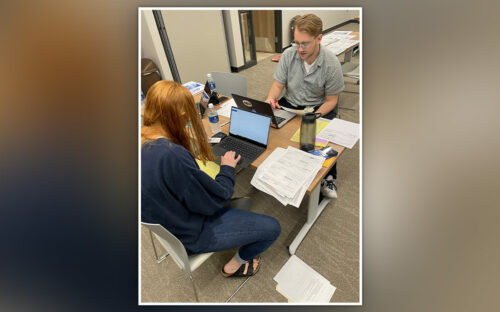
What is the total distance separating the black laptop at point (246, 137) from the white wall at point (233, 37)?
3094 mm

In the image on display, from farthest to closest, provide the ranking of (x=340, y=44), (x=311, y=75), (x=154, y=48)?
(x=154, y=48) < (x=340, y=44) < (x=311, y=75)

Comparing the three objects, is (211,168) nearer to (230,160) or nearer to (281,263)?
(230,160)

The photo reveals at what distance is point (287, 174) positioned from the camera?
1.19m

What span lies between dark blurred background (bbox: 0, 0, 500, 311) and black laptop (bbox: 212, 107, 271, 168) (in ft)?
2.37

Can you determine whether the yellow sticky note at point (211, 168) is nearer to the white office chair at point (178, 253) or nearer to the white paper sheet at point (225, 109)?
the white office chair at point (178, 253)

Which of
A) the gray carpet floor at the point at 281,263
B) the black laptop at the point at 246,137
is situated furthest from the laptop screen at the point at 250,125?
the gray carpet floor at the point at 281,263

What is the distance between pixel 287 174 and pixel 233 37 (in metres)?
3.69

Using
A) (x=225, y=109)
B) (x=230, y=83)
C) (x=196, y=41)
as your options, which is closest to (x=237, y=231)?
(x=225, y=109)
